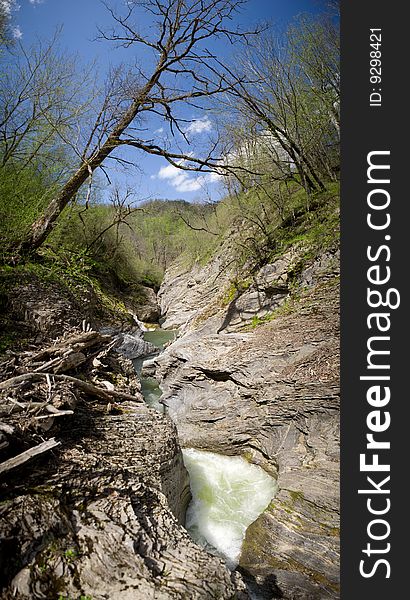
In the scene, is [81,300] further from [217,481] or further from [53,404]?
[217,481]

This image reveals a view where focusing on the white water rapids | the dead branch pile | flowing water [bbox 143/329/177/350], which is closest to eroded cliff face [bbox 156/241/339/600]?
the white water rapids

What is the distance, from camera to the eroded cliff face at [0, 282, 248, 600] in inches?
82.9

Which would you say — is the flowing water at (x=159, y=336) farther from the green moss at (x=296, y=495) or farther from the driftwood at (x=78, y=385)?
the green moss at (x=296, y=495)

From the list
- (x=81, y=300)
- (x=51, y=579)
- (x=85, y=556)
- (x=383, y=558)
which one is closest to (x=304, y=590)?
(x=383, y=558)

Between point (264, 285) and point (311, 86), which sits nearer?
point (264, 285)

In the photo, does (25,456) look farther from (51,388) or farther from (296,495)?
(296,495)

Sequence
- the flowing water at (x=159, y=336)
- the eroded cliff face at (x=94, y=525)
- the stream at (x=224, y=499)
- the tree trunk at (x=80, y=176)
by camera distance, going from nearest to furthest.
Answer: the eroded cliff face at (x=94, y=525) < the stream at (x=224, y=499) < the tree trunk at (x=80, y=176) < the flowing water at (x=159, y=336)

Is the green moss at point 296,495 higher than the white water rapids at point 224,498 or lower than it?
higher

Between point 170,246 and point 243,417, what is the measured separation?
111 ft

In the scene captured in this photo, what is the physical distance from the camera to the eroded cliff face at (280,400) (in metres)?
4.21

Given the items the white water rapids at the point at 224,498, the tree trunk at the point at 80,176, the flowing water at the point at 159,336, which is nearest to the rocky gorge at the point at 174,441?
the white water rapids at the point at 224,498

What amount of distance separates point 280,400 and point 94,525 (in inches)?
185

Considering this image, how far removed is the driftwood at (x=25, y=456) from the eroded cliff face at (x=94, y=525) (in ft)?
0.47

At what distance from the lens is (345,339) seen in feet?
9.74
